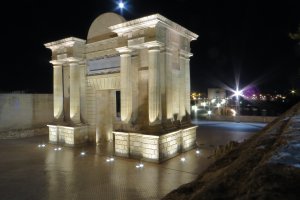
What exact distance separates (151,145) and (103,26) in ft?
27.1

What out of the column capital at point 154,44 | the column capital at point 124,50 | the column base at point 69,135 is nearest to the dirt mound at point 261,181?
the column capital at point 154,44

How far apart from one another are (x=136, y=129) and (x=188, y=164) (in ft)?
10.5

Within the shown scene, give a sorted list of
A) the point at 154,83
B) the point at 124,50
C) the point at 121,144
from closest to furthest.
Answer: the point at 154,83
the point at 121,144
the point at 124,50

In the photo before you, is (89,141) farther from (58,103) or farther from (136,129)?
(136,129)

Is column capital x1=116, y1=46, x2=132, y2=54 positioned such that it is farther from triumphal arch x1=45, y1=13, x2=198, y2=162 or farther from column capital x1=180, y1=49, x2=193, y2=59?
column capital x1=180, y1=49, x2=193, y2=59

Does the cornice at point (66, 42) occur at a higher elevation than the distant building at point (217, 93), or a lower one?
higher

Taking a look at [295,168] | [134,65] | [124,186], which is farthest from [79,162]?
[295,168]

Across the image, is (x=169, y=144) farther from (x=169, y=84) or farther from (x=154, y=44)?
(x=154, y=44)

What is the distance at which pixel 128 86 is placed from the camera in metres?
12.8

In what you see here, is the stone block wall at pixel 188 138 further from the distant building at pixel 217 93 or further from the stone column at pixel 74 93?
the distant building at pixel 217 93

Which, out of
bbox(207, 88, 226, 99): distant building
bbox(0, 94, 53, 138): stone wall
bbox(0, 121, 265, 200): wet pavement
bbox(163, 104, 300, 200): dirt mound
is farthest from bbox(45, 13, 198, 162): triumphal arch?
bbox(207, 88, 226, 99): distant building

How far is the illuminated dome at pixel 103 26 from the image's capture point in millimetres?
14062

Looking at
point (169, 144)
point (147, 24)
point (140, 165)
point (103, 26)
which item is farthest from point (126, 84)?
point (103, 26)

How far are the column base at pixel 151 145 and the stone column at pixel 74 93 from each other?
4496 mm
